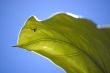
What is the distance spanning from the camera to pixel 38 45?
9.8 inches

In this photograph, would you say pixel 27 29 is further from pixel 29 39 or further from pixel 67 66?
pixel 67 66

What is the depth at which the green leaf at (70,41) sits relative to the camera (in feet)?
0.74

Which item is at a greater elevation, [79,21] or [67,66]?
[79,21]

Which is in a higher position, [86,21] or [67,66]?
[86,21]

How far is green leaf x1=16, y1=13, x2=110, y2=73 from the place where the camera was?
23cm

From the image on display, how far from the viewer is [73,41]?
26 cm

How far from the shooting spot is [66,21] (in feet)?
0.77

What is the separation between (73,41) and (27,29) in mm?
86

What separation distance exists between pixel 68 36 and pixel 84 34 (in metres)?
0.03

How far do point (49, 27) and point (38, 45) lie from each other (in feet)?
0.13

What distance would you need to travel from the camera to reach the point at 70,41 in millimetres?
260

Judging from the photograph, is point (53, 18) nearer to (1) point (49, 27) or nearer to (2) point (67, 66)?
(1) point (49, 27)

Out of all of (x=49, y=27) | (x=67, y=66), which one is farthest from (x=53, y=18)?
(x=67, y=66)

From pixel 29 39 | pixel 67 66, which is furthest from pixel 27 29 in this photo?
pixel 67 66
